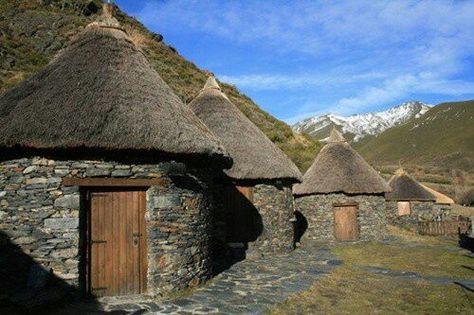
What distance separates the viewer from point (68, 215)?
8430 millimetres

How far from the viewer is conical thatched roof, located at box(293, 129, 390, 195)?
2169 cm

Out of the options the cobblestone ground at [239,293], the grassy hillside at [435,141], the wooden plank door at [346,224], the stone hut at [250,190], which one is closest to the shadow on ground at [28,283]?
the cobblestone ground at [239,293]

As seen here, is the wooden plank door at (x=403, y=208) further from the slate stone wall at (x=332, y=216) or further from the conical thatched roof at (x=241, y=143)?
the conical thatched roof at (x=241, y=143)

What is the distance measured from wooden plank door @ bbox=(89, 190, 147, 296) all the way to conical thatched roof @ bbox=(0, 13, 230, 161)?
125cm

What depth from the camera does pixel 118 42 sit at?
1066cm

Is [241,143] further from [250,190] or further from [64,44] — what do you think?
[64,44]

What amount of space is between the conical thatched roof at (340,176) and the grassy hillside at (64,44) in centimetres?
1046

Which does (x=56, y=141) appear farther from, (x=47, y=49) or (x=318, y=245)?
(x=47, y=49)

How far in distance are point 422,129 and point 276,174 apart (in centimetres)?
14019

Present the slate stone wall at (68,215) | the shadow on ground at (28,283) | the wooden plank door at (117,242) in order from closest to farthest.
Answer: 1. the shadow on ground at (28,283)
2. the slate stone wall at (68,215)
3. the wooden plank door at (117,242)

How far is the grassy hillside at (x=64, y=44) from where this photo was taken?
101 feet

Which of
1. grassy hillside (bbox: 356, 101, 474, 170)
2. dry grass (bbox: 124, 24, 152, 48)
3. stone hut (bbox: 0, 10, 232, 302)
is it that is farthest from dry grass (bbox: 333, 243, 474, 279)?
grassy hillside (bbox: 356, 101, 474, 170)

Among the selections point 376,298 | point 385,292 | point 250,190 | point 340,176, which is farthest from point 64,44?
point 376,298

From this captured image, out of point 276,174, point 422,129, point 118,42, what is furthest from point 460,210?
point 422,129
